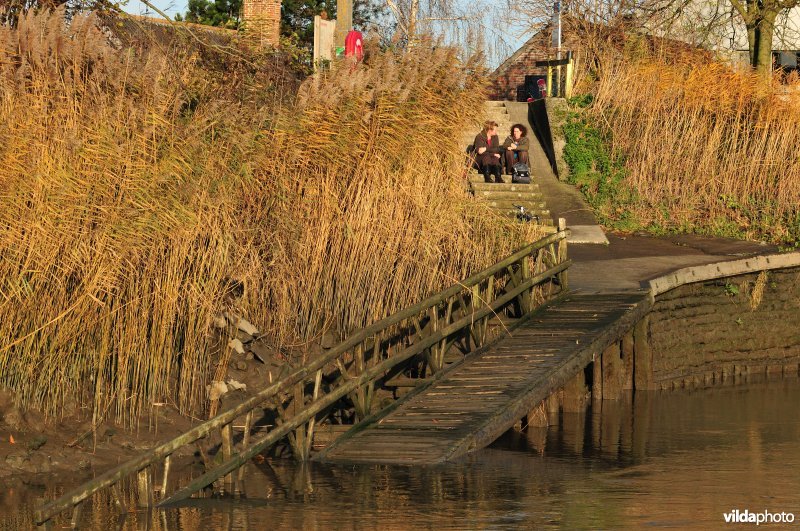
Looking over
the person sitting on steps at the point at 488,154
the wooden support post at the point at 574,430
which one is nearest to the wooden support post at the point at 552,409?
the wooden support post at the point at 574,430

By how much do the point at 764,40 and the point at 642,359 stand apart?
50.1 ft

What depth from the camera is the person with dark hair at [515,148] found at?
2361cm

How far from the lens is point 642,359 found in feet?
53.2

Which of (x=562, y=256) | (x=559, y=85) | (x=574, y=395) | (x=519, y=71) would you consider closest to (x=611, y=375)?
(x=574, y=395)

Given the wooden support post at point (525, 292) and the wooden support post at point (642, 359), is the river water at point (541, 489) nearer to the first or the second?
the wooden support post at point (525, 292)

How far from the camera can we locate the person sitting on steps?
2273 centimetres

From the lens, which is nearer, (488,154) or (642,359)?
(642,359)

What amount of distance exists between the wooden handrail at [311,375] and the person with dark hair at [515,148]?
25.5 feet

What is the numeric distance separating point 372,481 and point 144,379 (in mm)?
2360

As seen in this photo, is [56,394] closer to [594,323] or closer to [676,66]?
[594,323]

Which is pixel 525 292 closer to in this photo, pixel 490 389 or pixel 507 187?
pixel 490 389

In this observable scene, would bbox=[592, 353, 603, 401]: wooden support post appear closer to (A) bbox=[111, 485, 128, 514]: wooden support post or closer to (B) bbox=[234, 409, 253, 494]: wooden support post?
(B) bbox=[234, 409, 253, 494]: wooden support post

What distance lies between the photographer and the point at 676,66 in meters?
25.8

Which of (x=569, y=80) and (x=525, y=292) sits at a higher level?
(x=569, y=80)
